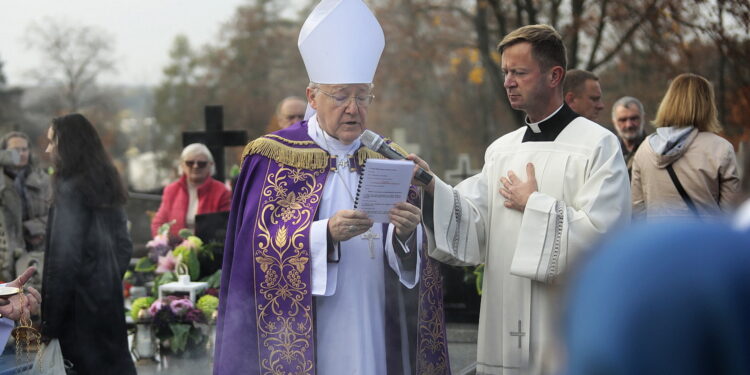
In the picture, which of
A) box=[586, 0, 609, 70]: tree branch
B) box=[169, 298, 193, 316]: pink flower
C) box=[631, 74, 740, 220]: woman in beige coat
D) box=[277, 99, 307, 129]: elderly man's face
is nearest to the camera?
box=[631, 74, 740, 220]: woman in beige coat

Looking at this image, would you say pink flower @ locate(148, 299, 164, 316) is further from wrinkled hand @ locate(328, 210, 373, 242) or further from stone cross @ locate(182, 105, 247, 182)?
wrinkled hand @ locate(328, 210, 373, 242)

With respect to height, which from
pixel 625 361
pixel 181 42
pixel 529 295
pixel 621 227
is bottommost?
pixel 529 295

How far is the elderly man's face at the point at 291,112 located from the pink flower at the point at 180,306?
1.55 metres

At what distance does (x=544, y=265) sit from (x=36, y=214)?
640cm

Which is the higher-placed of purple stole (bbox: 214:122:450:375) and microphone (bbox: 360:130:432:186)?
microphone (bbox: 360:130:432:186)

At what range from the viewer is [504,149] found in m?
3.69

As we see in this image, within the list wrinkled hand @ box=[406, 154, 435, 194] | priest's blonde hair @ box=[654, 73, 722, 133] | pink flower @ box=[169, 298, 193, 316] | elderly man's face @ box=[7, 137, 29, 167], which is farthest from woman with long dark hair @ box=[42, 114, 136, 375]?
elderly man's face @ box=[7, 137, 29, 167]

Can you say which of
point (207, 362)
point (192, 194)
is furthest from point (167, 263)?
point (192, 194)

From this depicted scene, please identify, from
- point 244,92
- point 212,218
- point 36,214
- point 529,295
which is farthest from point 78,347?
point 244,92

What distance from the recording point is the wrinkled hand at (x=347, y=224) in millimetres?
3271

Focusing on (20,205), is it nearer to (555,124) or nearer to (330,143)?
(330,143)

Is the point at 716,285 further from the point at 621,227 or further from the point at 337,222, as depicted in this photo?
the point at 337,222

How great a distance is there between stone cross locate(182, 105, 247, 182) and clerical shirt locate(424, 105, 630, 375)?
5.34 meters

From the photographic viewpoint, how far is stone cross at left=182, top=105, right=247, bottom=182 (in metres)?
8.66
